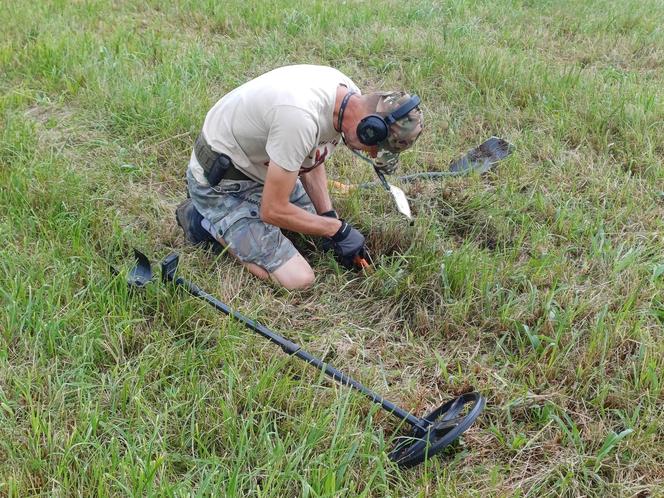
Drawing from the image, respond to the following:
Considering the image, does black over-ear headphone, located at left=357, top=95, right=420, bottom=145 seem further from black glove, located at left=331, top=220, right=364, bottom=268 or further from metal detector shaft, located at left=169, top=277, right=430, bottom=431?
metal detector shaft, located at left=169, top=277, right=430, bottom=431

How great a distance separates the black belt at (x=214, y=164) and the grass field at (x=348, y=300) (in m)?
0.45

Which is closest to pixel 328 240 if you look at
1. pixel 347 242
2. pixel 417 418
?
pixel 347 242

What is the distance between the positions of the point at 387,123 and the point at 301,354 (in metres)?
1.04

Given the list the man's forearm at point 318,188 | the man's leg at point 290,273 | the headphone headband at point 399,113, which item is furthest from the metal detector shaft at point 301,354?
the headphone headband at point 399,113

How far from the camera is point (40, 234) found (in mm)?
3152

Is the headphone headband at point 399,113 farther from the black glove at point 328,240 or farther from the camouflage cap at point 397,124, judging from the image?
the black glove at point 328,240

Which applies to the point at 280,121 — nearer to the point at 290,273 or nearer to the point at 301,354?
the point at 290,273

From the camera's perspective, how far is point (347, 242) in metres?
3.21

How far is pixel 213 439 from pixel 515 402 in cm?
118

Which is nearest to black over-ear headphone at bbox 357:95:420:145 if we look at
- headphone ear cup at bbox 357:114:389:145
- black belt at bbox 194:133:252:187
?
headphone ear cup at bbox 357:114:389:145

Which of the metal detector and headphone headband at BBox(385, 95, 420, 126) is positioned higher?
headphone headband at BBox(385, 95, 420, 126)

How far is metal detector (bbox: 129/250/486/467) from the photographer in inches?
85.7

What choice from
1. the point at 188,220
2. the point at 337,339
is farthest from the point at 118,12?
the point at 337,339

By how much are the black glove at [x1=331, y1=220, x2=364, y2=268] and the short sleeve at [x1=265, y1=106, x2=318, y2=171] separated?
0.50 metres
